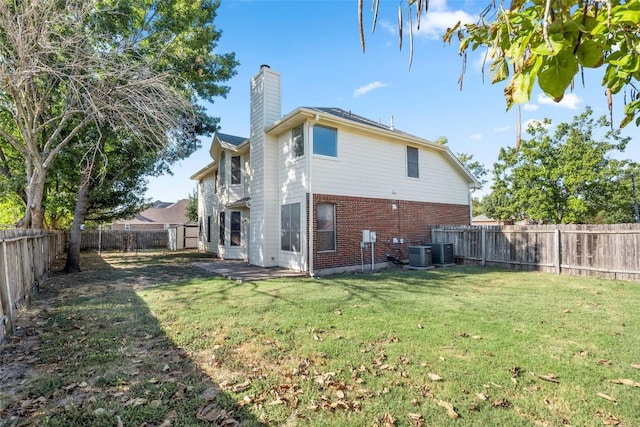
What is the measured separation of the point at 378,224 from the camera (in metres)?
12.2

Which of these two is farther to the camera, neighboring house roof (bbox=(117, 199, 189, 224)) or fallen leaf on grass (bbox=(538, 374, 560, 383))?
neighboring house roof (bbox=(117, 199, 189, 224))

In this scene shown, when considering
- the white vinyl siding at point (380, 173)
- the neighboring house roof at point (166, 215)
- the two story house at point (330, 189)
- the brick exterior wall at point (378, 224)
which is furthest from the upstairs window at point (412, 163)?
the neighboring house roof at point (166, 215)

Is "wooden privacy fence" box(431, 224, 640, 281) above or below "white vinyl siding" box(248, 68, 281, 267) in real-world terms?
below

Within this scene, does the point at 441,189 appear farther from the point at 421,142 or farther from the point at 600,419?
the point at 600,419

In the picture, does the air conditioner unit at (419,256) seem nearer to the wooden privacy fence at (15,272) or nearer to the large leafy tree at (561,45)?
the wooden privacy fence at (15,272)

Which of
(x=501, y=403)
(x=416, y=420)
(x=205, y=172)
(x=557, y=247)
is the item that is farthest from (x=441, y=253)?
(x=205, y=172)

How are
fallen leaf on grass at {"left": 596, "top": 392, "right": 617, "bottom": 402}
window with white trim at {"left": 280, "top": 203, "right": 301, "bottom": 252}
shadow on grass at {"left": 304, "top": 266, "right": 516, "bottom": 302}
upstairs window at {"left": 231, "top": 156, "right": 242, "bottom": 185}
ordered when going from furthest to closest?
upstairs window at {"left": 231, "top": 156, "right": 242, "bottom": 185}, window with white trim at {"left": 280, "top": 203, "right": 301, "bottom": 252}, shadow on grass at {"left": 304, "top": 266, "right": 516, "bottom": 302}, fallen leaf on grass at {"left": 596, "top": 392, "right": 617, "bottom": 402}

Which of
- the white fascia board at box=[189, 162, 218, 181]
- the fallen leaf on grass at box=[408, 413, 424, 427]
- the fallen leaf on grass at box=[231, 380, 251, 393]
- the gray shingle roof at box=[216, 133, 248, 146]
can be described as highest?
the gray shingle roof at box=[216, 133, 248, 146]

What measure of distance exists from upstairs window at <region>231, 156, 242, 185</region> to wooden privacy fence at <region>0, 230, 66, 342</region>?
7.98m

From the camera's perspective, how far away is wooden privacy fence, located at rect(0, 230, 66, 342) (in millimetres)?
4840

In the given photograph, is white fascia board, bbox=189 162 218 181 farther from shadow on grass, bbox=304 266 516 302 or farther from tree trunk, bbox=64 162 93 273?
shadow on grass, bbox=304 266 516 302

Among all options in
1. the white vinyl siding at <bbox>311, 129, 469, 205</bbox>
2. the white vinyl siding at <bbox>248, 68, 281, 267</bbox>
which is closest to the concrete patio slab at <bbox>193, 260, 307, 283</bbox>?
the white vinyl siding at <bbox>248, 68, 281, 267</bbox>

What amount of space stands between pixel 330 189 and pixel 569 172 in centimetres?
2304

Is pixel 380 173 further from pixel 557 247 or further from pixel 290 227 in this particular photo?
pixel 557 247
